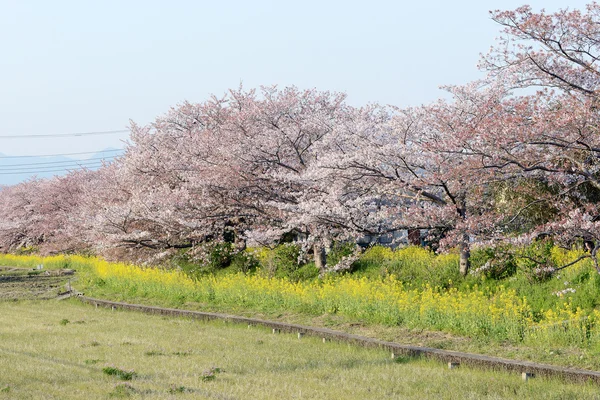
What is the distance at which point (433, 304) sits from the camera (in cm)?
1247

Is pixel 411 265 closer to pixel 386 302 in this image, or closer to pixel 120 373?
pixel 386 302

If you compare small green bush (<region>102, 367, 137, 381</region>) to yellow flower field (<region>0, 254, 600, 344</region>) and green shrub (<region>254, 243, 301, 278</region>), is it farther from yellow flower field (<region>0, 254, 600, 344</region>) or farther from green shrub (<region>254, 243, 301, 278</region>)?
green shrub (<region>254, 243, 301, 278</region>)

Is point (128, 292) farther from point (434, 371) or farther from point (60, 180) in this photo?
point (60, 180)

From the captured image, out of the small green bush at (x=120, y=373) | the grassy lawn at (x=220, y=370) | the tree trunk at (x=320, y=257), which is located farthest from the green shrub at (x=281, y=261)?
the small green bush at (x=120, y=373)

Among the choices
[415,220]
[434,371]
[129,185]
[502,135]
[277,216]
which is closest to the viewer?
[434,371]

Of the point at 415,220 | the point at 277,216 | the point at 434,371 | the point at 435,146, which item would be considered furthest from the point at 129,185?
the point at 434,371

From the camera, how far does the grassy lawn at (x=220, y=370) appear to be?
25.8ft

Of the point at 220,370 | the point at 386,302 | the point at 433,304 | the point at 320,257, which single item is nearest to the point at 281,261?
the point at 320,257

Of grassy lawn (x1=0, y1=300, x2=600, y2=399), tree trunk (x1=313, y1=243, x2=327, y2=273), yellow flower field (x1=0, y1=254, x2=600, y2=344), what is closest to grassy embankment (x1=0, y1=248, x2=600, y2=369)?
yellow flower field (x1=0, y1=254, x2=600, y2=344)

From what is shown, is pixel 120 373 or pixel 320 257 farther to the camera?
pixel 320 257

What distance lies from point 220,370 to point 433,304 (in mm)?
4989

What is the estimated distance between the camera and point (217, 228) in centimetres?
2275

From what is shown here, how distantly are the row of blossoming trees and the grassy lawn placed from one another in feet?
9.47

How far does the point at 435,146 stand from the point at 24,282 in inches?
905
